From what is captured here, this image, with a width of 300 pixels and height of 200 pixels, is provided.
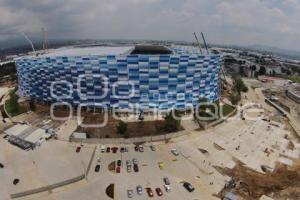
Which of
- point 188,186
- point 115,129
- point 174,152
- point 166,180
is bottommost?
point 188,186

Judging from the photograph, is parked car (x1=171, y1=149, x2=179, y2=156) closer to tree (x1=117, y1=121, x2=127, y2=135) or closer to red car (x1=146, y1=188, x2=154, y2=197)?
tree (x1=117, y1=121, x2=127, y2=135)

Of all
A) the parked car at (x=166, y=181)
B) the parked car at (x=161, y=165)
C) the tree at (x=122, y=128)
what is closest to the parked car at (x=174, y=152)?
the parked car at (x=161, y=165)

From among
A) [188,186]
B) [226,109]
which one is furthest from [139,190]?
[226,109]

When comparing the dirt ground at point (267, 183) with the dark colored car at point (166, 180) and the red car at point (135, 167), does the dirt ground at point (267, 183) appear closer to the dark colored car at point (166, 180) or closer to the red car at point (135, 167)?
the dark colored car at point (166, 180)

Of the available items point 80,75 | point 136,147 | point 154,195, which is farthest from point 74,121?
point 154,195

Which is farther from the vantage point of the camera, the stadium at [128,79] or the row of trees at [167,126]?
the stadium at [128,79]

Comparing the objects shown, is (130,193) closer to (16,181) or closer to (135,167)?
(135,167)
